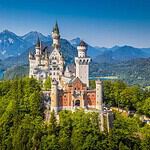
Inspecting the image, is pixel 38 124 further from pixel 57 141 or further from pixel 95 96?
pixel 95 96

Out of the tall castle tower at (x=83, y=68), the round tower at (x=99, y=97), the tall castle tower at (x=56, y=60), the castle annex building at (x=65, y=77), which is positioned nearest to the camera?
the round tower at (x=99, y=97)

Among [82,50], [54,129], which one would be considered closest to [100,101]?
[54,129]

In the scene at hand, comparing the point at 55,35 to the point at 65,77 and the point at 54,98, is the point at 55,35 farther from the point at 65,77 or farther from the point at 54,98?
the point at 54,98

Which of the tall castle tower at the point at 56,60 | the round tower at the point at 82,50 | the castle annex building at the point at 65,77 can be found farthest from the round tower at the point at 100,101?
the tall castle tower at the point at 56,60

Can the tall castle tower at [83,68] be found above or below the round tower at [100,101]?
above

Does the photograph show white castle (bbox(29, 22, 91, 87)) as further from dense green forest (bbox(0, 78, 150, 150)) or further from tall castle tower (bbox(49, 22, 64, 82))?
dense green forest (bbox(0, 78, 150, 150))

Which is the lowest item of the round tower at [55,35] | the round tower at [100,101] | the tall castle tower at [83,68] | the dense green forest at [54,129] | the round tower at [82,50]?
the dense green forest at [54,129]

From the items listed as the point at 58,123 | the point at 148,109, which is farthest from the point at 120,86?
the point at 58,123

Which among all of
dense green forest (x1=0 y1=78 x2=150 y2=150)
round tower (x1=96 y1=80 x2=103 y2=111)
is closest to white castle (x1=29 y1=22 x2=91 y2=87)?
round tower (x1=96 y1=80 x2=103 y2=111)

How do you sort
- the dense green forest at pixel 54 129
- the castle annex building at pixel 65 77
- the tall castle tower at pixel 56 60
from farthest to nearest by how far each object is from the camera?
the tall castle tower at pixel 56 60
the castle annex building at pixel 65 77
the dense green forest at pixel 54 129

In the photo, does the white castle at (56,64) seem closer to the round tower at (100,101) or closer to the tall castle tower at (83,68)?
the tall castle tower at (83,68)
